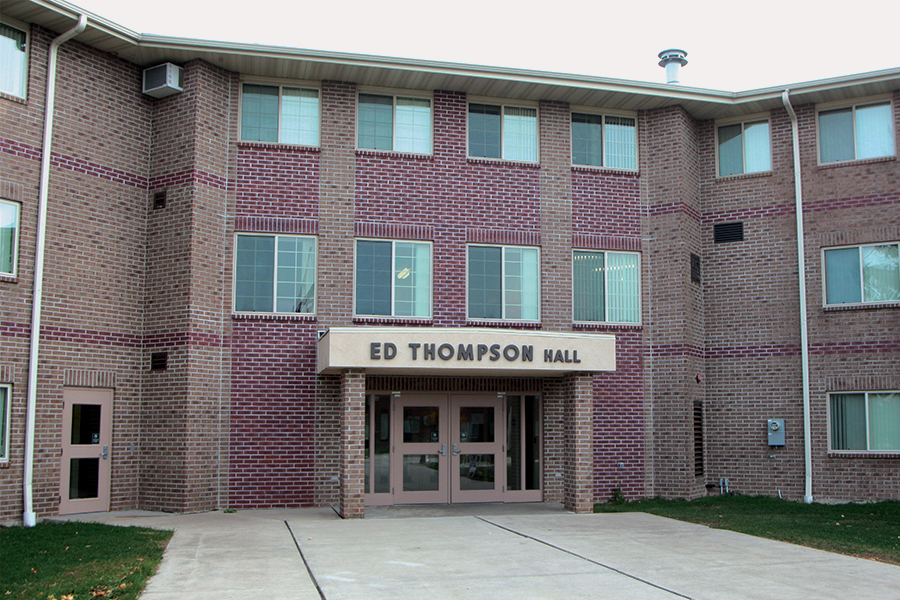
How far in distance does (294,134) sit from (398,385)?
5.40 meters

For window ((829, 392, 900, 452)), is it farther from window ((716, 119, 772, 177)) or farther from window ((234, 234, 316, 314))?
window ((234, 234, 316, 314))

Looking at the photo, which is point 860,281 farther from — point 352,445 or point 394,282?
point 352,445

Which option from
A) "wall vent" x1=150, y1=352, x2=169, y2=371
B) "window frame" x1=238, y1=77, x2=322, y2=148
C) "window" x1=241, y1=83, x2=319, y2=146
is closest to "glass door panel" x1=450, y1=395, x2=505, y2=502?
"wall vent" x1=150, y1=352, x2=169, y2=371

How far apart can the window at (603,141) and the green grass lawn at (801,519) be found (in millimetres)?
7235

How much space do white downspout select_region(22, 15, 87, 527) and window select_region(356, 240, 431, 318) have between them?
5.66 m

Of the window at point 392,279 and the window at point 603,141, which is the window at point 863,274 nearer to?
the window at point 603,141

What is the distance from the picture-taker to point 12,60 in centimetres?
1430

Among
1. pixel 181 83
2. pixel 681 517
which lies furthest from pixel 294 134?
pixel 681 517

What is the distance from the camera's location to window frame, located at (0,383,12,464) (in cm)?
1362

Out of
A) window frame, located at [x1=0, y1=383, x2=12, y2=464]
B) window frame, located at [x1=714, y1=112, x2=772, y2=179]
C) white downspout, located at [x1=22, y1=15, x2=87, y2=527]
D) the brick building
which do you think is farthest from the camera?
window frame, located at [x1=714, y1=112, x2=772, y2=179]

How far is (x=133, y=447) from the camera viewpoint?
15547 mm

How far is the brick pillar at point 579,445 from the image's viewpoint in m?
15.6

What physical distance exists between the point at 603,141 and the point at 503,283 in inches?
157

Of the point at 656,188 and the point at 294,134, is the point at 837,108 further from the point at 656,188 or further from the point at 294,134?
the point at 294,134
